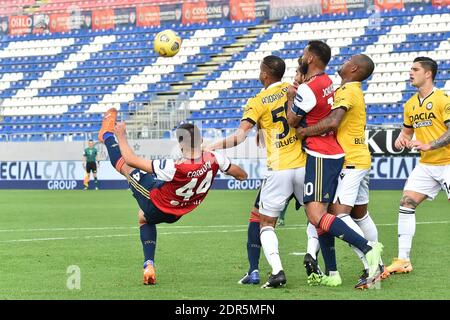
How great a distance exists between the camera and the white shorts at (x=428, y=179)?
9.82 metres

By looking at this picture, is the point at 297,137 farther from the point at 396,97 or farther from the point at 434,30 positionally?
the point at 434,30

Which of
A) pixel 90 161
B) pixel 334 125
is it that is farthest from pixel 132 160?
pixel 90 161

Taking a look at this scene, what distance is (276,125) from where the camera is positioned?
843cm

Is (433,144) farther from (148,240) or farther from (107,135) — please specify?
(107,135)

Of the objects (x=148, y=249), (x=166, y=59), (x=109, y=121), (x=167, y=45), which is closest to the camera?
(x=148, y=249)

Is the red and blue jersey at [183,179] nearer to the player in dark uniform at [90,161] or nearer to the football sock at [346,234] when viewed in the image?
the football sock at [346,234]

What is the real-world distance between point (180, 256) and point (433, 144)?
353 centimetres

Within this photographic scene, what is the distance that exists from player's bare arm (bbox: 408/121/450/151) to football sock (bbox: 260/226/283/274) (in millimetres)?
1899

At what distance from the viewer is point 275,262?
26.9 feet

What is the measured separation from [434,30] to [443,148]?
84.2ft

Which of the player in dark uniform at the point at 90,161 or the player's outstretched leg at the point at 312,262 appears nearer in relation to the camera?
the player's outstretched leg at the point at 312,262

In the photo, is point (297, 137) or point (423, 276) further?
point (423, 276)

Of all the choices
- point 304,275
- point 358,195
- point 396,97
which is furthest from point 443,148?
point 396,97

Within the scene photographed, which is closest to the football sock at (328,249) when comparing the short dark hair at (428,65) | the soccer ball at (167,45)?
the short dark hair at (428,65)
